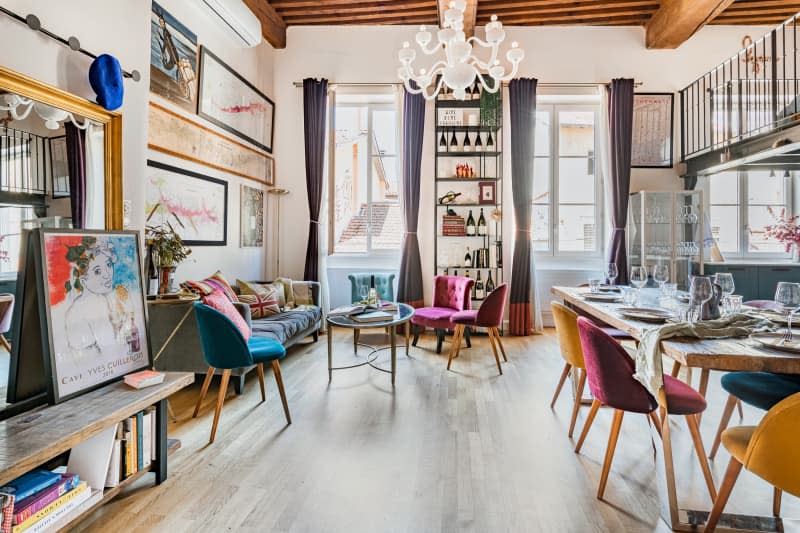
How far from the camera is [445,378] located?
369 centimetres

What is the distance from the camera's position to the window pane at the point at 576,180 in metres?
6.12

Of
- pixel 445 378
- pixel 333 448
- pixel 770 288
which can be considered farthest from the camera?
pixel 770 288

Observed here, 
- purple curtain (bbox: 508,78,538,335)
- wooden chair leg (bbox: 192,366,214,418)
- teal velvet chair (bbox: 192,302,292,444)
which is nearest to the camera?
teal velvet chair (bbox: 192,302,292,444)

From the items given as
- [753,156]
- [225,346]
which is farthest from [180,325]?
[753,156]

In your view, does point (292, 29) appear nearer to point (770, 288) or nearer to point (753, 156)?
point (753, 156)

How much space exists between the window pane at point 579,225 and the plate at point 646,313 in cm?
377

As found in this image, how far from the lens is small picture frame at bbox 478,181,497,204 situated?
567cm

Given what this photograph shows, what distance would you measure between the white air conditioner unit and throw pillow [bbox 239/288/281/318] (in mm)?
2829

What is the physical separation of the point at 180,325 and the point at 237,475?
1532 mm

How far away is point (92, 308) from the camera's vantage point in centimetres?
192

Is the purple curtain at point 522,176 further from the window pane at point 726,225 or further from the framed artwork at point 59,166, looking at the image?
the framed artwork at point 59,166

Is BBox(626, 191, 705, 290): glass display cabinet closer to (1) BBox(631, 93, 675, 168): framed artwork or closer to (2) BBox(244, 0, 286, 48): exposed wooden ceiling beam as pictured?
(1) BBox(631, 93, 675, 168): framed artwork

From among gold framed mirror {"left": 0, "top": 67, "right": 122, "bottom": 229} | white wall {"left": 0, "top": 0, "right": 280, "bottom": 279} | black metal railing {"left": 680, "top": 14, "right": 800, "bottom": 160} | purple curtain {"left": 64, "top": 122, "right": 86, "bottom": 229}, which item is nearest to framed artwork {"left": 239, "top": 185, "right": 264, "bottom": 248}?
white wall {"left": 0, "top": 0, "right": 280, "bottom": 279}

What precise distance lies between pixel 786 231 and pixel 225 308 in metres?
7.09
